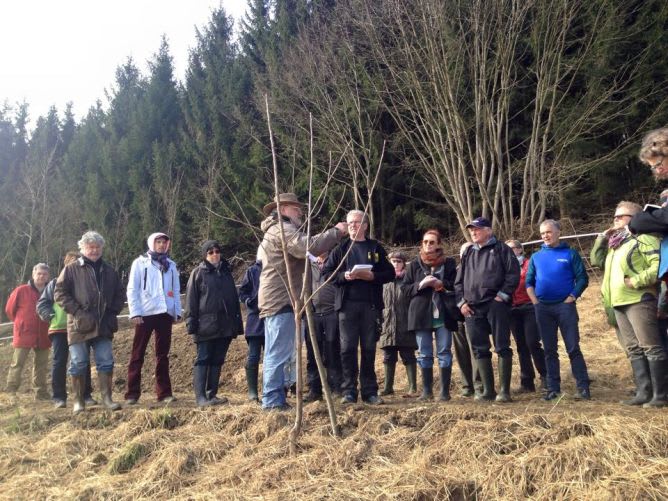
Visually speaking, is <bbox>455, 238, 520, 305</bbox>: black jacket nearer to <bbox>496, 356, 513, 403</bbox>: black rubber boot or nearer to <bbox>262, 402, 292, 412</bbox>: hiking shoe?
<bbox>496, 356, 513, 403</bbox>: black rubber boot

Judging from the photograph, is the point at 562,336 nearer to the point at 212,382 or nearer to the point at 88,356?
the point at 212,382

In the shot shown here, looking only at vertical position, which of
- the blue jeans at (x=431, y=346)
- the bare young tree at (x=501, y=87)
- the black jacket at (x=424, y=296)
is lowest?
the blue jeans at (x=431, y=346)

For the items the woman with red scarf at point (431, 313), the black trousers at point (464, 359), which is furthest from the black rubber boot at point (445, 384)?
the black trousers at point (464, 359)

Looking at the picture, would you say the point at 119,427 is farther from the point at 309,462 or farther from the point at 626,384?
the point at 626,384

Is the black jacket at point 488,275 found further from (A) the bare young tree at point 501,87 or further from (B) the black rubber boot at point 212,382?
(A) the bare young tree at point 501,87

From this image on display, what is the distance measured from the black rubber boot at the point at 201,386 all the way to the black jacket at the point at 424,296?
2.29 metres

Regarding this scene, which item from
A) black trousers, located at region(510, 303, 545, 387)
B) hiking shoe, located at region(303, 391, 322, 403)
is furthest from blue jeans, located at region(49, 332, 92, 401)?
black trousers, located at region(510, 303, 545, 387)

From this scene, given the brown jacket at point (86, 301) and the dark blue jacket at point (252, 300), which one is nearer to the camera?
the brown jacket at point (86, 301)

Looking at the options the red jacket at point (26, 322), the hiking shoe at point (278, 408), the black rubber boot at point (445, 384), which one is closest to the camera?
the hiking shoe at point (278, 408)

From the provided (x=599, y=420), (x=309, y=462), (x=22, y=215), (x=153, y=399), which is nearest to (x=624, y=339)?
(x=599, y=420)

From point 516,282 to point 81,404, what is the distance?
15.5ft

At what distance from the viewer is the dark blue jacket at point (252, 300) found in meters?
6.66

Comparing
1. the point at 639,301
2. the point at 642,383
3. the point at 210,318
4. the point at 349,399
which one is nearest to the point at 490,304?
the point at 639,301

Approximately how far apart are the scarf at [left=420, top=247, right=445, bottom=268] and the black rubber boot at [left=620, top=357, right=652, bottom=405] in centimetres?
210
